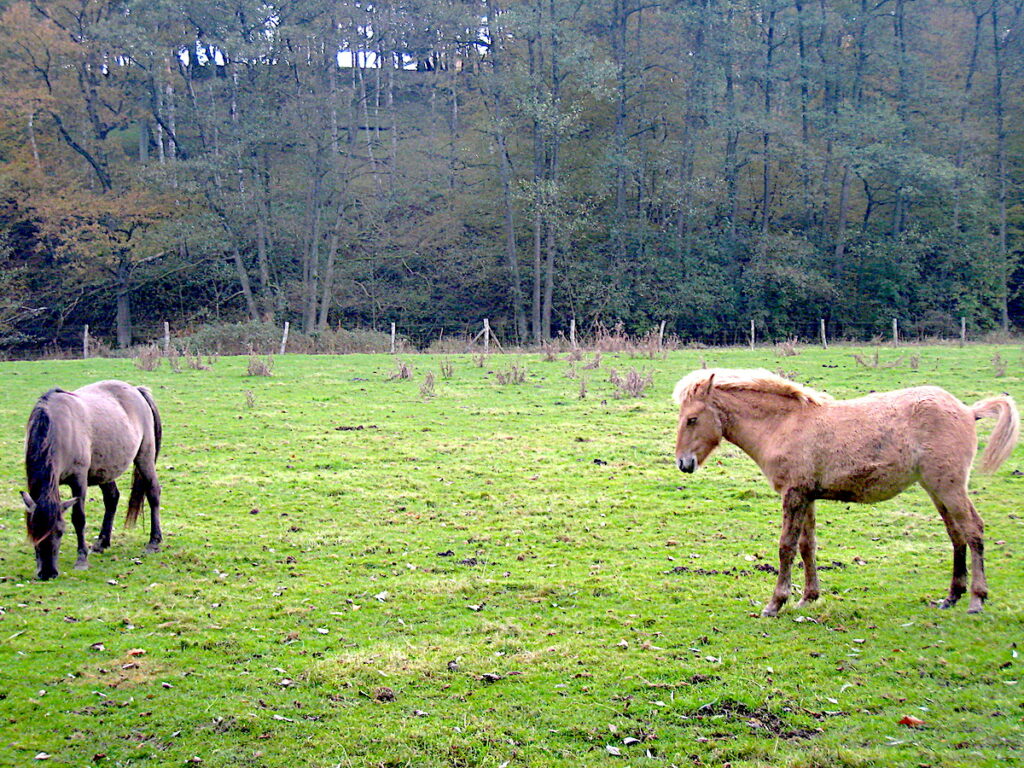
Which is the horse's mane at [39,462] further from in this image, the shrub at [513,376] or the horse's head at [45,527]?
the shrub at [513,376]

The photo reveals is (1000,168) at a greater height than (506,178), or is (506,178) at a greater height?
(1000,168)

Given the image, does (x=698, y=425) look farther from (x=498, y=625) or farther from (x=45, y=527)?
(x=45, y=527)

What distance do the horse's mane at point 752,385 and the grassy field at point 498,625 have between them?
1634 millimetres

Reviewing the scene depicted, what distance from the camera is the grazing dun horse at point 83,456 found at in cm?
728

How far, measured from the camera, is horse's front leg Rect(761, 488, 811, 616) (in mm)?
6219

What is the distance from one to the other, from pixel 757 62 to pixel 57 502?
43174 millimetres

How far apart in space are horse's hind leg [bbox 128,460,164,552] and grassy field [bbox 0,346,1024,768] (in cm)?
26

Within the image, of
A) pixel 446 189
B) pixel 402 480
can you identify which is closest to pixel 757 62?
pixel 446 189

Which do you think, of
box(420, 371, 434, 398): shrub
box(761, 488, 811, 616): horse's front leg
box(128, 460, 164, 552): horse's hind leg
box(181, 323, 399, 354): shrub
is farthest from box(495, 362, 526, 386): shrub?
box(761, 488, 811, 616): horse's front leg

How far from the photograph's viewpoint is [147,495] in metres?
8.67

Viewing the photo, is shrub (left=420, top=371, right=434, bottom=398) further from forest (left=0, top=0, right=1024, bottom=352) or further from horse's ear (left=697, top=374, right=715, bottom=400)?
forest (left=0, top=0, right=1024, bottom=352)

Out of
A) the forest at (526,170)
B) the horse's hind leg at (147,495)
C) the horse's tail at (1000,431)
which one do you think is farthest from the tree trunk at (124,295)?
the horse's tail at (1000,431)

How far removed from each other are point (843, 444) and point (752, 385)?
0.84m

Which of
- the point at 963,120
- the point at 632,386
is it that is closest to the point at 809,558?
the point at 632,386
